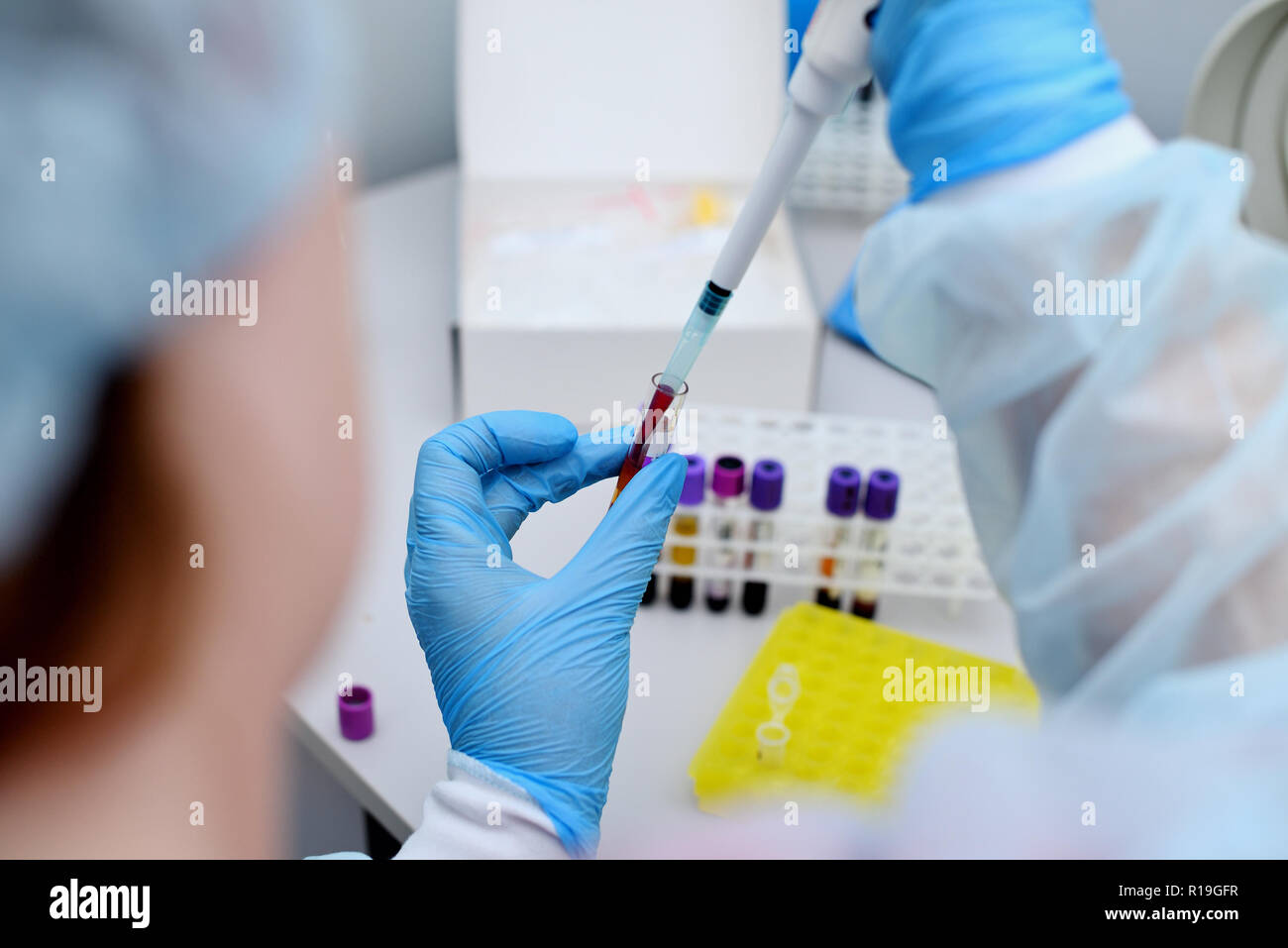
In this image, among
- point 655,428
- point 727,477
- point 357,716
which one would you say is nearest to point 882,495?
point 727,477

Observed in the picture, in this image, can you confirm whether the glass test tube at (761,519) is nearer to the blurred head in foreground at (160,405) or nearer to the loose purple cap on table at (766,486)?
the loose purple cap on table at (766,486)

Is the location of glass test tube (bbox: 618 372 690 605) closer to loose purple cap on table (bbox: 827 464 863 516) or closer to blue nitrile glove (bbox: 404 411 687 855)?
blue nitrile glove (bbox: 404 411 687 855)

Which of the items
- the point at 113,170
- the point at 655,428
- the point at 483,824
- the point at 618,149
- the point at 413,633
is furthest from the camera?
the point at 618,149

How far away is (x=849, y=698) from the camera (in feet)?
3.23

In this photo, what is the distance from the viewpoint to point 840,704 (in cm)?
97

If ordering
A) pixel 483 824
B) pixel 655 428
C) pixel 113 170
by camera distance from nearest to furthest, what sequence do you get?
1. pixel 113 170
2. pixel 483 824
3. pixel 655 428

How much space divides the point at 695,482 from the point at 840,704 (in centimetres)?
27

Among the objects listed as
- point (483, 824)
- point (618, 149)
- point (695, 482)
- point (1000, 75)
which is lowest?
point (483, 824)

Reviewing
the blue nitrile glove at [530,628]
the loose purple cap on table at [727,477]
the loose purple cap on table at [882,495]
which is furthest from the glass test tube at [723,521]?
the blue nitrile glove at [530,628]

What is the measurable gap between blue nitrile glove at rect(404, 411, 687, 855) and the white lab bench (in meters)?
0.09

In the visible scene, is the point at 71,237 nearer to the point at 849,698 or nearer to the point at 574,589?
the point at 574,589

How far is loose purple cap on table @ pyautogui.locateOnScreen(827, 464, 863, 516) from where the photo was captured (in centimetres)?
107

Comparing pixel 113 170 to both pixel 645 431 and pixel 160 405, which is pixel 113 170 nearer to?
pixel 160 405
